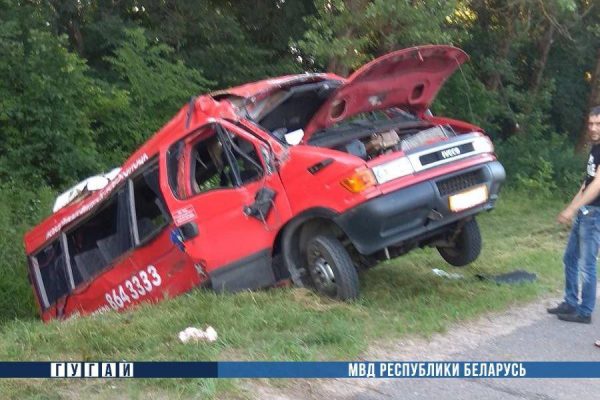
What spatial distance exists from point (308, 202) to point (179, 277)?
166 cm

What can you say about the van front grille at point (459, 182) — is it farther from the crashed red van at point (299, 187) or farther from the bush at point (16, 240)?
the bush at point (16, 240)

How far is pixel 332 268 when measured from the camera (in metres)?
6.49

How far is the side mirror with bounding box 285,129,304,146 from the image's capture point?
265 inches

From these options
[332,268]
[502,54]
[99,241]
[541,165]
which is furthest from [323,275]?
[502,54]

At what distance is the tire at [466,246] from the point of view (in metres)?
7.62

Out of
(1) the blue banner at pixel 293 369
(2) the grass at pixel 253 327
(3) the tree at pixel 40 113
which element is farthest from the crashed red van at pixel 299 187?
(3) the tree at pixel 40 113

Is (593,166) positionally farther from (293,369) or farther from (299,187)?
(293,369)

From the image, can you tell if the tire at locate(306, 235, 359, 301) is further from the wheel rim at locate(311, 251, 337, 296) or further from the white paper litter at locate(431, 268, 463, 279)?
the white paper litter at locate(431, 268, 463, 279)

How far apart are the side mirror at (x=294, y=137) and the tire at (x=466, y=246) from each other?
1.83 m

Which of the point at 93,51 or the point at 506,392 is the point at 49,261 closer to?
the point at 506,392

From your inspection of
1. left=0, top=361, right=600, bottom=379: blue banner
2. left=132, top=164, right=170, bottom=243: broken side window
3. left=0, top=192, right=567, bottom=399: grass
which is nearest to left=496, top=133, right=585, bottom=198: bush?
left=0, top=192, right=567, bottom=399: grass

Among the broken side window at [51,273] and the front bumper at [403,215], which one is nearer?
the front bumper at [403,215]

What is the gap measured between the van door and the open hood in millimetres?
553

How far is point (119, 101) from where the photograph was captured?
13.9 metres
